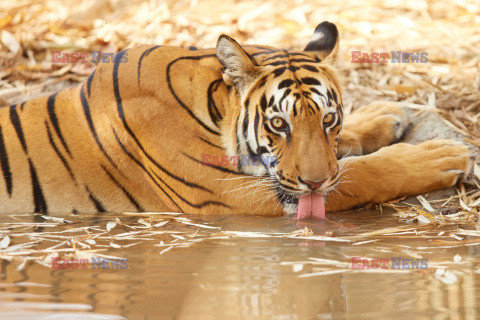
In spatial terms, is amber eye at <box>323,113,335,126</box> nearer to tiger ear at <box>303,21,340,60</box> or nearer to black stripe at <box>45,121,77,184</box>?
tiger ear at <box>303,21,340,60</box>

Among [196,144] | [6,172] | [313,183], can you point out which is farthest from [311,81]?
[6,172]

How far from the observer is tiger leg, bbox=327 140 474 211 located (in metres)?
3.40

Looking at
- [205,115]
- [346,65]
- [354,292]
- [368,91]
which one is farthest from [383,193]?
[346,65]

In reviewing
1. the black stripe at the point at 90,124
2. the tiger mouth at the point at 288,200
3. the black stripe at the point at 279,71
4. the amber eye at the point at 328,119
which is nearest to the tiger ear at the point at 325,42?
the black stripe at the point at 279,71

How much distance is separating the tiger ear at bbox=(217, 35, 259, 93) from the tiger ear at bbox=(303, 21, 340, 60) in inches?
17.5

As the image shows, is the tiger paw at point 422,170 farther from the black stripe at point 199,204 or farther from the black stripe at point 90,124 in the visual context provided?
the black stripe at point 90,124

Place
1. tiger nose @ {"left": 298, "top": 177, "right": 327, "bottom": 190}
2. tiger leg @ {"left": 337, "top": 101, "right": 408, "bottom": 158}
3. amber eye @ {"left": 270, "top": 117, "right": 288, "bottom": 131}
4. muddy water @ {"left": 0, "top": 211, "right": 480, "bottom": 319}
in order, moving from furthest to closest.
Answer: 1. tiger leg @ {"left": 337, "top": 101, "right": 408, "bottom": 158}
2. amber eye @ {"left": 270, "top": 117, "right": 288, "bottom": 131}
3. tiger nose @ {"left": 298, "top": 177, "right": 327, "bottom": 190}
4. muddy water @ {"left": 0, "top": 211, "right": 480, "bottom": 319}

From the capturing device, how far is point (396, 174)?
135 inches

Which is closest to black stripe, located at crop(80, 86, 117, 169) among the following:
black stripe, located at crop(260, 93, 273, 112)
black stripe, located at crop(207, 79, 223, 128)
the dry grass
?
the dry grass

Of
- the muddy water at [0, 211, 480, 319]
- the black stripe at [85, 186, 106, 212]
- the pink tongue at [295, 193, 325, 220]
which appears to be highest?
the black stripe at [85, 186, 106, 212]

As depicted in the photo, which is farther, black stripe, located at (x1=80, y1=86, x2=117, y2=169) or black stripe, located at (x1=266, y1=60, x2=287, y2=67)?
black stripe, located at (x1=80, y1=86, x2=117, y2=169)

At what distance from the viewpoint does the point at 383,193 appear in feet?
11.3

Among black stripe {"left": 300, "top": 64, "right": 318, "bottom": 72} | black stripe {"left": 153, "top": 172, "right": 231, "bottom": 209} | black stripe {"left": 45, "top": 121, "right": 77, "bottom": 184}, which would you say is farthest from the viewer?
black stripe {"left": 45, "top": 121, "right": 77, "bottom": 184}

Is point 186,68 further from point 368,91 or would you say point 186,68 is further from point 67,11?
point 67,11
